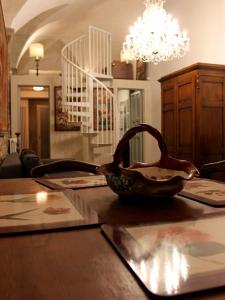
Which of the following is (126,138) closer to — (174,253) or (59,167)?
(174,253)

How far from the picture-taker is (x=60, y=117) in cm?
709

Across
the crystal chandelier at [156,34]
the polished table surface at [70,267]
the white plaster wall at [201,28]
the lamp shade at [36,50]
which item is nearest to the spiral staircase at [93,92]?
the lamp shade at [36,50]

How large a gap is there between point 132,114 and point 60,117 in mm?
1807

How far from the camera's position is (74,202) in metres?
0.89

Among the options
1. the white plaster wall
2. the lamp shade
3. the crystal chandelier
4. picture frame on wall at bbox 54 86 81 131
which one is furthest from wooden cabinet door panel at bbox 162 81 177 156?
the lamp shade

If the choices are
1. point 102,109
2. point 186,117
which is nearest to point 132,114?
point 102,109

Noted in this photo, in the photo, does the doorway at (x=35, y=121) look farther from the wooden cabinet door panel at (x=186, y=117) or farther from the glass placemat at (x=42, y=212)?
the glass placemat at (x=42, y=212)

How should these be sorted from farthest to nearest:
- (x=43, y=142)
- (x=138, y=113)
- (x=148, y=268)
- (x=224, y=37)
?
(x=43, y=142) → (x=138, y=113) → (x=224, y=37) → (x=148, y=268)

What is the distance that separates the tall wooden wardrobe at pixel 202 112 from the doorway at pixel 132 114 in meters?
2.65

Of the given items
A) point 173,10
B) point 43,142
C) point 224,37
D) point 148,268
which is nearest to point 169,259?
point 148,268

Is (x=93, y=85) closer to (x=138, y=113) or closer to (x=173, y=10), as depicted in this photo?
(x=138, y=113)

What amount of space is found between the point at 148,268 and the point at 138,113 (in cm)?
686

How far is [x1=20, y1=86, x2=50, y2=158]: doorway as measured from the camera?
9.99 m

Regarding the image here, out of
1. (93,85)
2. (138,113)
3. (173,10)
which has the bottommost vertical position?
(138,113)
